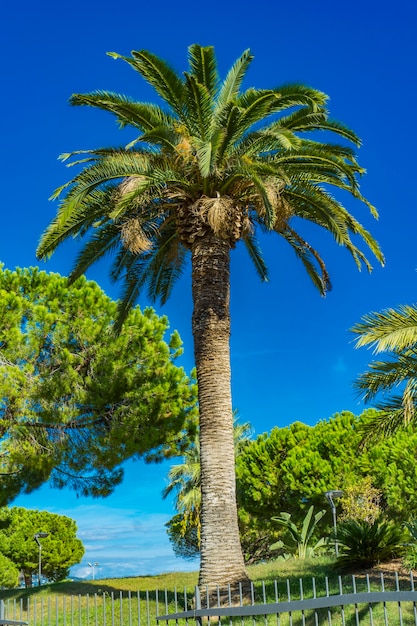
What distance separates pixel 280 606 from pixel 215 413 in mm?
7435

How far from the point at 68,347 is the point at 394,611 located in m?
11.7

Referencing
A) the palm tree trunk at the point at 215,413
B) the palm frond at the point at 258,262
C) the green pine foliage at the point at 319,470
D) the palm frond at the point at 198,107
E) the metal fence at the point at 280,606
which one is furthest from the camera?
the green pine foliage at the point at 319,470

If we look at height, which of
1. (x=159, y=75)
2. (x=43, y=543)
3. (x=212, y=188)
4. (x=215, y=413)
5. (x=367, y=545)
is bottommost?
(x=367, y=545)

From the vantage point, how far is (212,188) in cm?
1497

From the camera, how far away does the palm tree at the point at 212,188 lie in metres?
14.0

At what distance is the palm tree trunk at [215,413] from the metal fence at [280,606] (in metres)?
0.69

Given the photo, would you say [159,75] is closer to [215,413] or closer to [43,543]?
[215,413]

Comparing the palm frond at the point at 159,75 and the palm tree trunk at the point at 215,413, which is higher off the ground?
the palm frond at the point at 159,75

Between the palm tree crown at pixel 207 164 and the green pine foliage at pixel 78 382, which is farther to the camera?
the green pine foliage at pixel 78 382

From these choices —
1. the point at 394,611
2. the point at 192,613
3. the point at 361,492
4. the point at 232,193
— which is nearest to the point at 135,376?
the point at 232,193

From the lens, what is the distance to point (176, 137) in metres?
14.7

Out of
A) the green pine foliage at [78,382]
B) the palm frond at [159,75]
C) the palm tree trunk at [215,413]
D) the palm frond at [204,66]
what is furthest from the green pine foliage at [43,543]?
the palm frond at [204,66]

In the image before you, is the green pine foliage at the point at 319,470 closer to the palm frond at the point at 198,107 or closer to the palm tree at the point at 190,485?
the palm tree at the point at 190,485

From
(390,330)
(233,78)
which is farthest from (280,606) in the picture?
(233,78)
